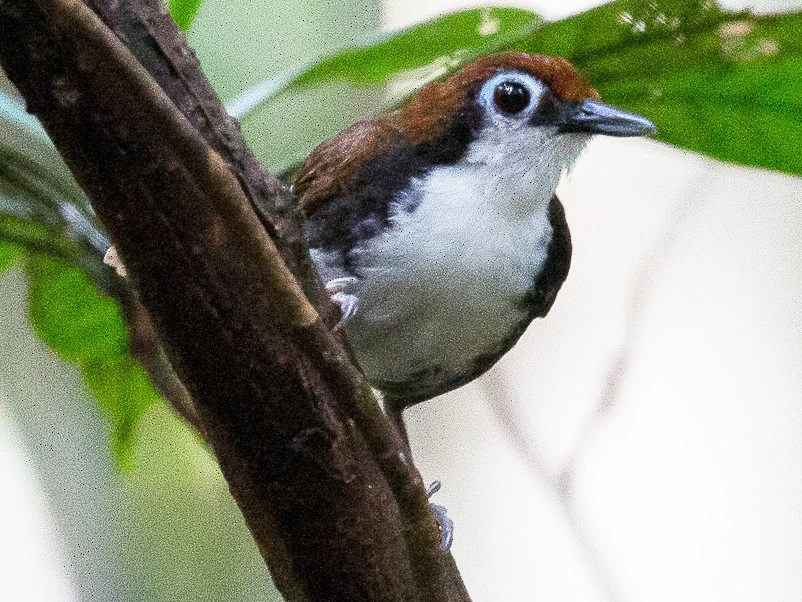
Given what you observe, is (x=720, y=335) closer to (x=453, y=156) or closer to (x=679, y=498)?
(x=679, y=498)

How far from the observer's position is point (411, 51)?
1209 millimetres

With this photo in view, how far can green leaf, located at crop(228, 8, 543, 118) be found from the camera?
1172mm

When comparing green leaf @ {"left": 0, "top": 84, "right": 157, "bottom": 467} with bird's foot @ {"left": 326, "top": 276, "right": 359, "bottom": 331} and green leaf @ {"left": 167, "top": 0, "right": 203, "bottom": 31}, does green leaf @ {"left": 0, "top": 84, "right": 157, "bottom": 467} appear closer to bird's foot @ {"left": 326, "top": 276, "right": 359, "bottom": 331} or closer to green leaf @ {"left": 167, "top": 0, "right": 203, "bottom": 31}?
green leaf @ {"left": 167, "top": 0, "right": 203, "bottom": 31}

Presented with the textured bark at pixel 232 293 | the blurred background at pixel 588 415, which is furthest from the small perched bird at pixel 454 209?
the blurred background at pixel 588 415

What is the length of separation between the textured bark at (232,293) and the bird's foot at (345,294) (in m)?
0.21

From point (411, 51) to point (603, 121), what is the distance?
0.32m

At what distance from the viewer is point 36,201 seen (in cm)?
113

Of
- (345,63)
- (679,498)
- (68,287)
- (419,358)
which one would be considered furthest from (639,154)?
(68,287)

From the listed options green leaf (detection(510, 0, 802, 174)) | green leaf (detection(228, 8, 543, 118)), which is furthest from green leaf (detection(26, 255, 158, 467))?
green leaf (detection(510, 0, 802, 174))

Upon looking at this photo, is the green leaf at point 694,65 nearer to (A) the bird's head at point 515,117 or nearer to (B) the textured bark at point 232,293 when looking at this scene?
(A) the bird's head at point 515,117

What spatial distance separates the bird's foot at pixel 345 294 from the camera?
904 mm

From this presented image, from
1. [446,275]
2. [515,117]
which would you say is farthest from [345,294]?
[515,117]

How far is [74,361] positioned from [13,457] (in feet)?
1.00

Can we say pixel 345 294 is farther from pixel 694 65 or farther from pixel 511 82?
pixel 694 65
